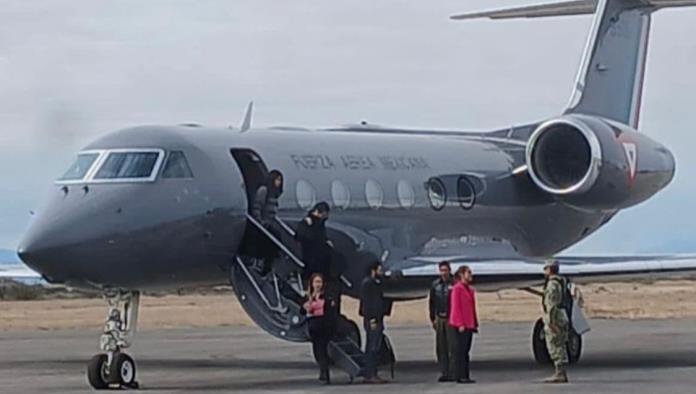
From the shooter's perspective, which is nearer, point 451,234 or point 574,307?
point 574,307

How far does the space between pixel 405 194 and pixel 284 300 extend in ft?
13.6

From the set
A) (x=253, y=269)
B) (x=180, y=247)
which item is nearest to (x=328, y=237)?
(x=253, y=269)

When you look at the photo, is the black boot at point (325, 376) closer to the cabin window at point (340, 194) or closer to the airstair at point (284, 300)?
the airstair at point (284, 300)

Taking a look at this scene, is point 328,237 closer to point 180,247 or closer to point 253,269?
point 253,269

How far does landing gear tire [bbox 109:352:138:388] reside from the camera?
71.6 feet

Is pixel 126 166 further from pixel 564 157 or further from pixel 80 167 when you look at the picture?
pixel 564 157

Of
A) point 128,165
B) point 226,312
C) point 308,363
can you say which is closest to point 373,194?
point 308,363

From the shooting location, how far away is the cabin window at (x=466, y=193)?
Result: 1129 inches

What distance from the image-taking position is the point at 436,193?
28.2 meters

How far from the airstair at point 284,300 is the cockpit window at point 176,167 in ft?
3.94

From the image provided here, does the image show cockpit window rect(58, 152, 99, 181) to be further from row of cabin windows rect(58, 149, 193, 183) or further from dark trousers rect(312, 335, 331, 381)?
dark trousers rect(312, 335, 331, 381)

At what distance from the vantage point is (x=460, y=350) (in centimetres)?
2261

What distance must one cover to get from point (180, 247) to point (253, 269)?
5.49 ft

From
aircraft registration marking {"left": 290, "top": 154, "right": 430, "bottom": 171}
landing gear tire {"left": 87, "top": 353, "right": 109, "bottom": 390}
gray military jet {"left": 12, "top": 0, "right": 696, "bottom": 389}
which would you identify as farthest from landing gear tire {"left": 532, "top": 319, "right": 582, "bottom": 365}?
landing gear tire {"left": 87, "top": 353, "right": 109, "bottom": 390}
